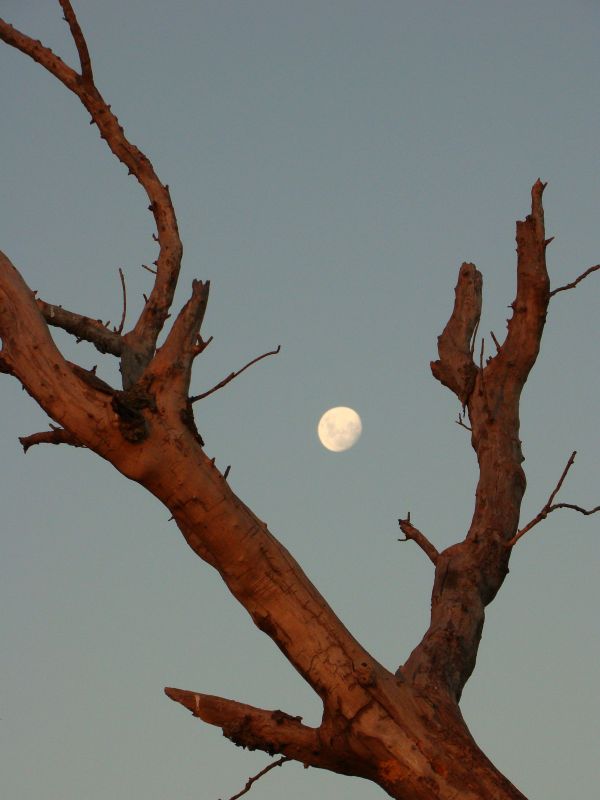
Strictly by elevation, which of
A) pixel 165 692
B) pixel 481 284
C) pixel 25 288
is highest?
pixel 481 284

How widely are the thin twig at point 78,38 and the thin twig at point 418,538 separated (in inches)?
150

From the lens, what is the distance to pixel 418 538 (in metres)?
7.54

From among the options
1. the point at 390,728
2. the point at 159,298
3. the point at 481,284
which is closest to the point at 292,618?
the point at 390,728

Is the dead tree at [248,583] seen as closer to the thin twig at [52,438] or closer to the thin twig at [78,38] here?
the thin twig at [52,438]

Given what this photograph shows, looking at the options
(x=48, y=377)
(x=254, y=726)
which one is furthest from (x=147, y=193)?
(x=254, y=726)

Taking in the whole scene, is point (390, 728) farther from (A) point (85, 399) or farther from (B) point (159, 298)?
(B) point (159, 298)

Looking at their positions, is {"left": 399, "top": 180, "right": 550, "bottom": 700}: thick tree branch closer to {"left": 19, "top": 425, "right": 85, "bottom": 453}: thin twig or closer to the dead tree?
the dead tree

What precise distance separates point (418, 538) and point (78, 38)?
4120 millimetres

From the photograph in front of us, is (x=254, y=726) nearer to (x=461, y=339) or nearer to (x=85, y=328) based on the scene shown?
(x=85, y=328)

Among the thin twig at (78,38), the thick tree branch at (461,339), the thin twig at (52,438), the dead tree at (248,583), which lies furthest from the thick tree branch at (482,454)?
the thin twig at (78,38)

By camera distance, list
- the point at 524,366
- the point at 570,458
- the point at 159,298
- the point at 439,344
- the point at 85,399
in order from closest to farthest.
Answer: the point at 85,399 < the point at 159,298 < the point at 570,458 < the point at 524,366 < the point at 439,344

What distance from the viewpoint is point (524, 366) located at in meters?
7.97

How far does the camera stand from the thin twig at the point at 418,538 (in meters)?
7.38

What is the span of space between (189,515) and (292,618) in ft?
2.53
